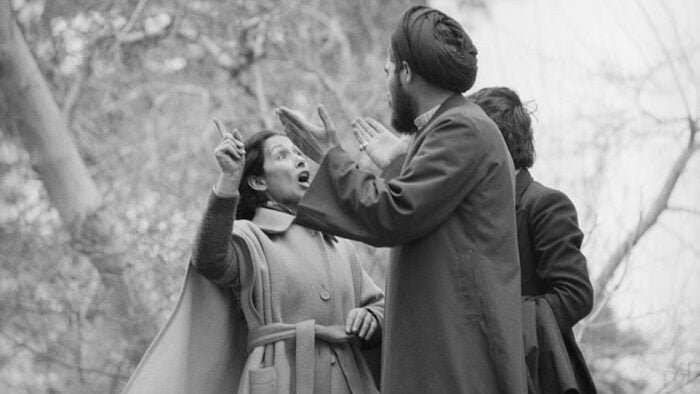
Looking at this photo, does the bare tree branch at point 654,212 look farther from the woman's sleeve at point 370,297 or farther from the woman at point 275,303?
the woman at point 275,303

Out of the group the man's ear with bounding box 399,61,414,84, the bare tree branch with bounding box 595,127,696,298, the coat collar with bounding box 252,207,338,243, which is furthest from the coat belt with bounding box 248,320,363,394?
the bare tree branch with bounding box 595,127,696,298

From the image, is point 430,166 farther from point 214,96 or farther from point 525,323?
point 214,96

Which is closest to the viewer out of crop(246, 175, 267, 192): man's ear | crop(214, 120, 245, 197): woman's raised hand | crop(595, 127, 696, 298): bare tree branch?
crop(214, 120, 245, 197): woman's raised hand

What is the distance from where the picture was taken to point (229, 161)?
140 inches

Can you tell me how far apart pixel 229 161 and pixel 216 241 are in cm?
24

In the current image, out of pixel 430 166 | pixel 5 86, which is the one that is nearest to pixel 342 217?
pixel 430 166

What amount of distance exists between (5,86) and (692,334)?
15.4 feet

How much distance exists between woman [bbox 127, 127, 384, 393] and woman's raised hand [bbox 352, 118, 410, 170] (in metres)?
0.35

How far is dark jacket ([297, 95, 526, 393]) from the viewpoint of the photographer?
310 cm

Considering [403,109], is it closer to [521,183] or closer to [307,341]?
[521,183]

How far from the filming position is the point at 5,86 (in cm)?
849

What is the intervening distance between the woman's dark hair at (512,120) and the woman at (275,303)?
628 millimetres

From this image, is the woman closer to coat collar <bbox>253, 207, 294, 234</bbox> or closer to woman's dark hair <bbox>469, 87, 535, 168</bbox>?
coat collar <bbox>253, 207, 294, 234</bbox>

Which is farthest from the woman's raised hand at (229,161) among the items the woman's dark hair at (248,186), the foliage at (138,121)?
the foliage at (138,121)
